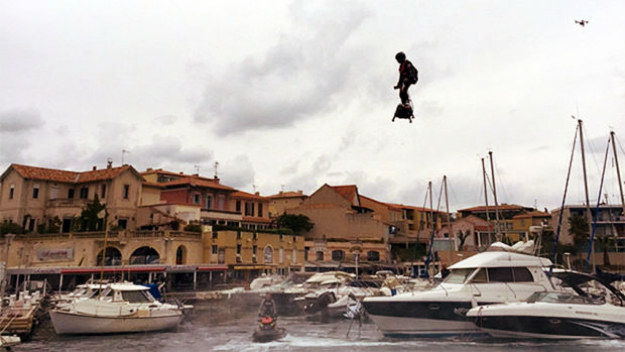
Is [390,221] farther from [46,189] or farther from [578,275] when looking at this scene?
[578,275]

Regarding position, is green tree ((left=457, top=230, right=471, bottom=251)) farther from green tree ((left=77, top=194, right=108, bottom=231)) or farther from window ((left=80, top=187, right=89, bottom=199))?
window ((left=80, top=187, right=89, bottom=199))

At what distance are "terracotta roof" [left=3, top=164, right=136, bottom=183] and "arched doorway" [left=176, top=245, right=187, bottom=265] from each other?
41.5 feet

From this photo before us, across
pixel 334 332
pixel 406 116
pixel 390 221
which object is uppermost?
pixel 390 221

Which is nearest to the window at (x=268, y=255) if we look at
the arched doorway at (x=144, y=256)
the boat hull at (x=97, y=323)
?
the arched doorway at (x=144, y=256)

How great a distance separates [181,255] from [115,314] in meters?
23.3

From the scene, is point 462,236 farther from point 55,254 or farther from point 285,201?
point 55,254

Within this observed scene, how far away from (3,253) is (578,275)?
48.9m

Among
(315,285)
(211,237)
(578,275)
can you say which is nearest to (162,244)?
(211,237)

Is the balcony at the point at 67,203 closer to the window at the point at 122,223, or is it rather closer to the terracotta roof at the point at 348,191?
the window at the point at 122,223

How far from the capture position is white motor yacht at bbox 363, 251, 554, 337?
20.1 meters

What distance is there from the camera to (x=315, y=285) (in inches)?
1597

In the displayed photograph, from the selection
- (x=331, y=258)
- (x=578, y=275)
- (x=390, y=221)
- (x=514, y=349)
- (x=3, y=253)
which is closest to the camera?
(x=514, y=349)

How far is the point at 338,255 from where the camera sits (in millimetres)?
61594

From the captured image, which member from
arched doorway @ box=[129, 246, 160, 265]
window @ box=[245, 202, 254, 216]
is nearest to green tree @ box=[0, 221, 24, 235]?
arched doorway @ box=[129, 246, 160, 265]
